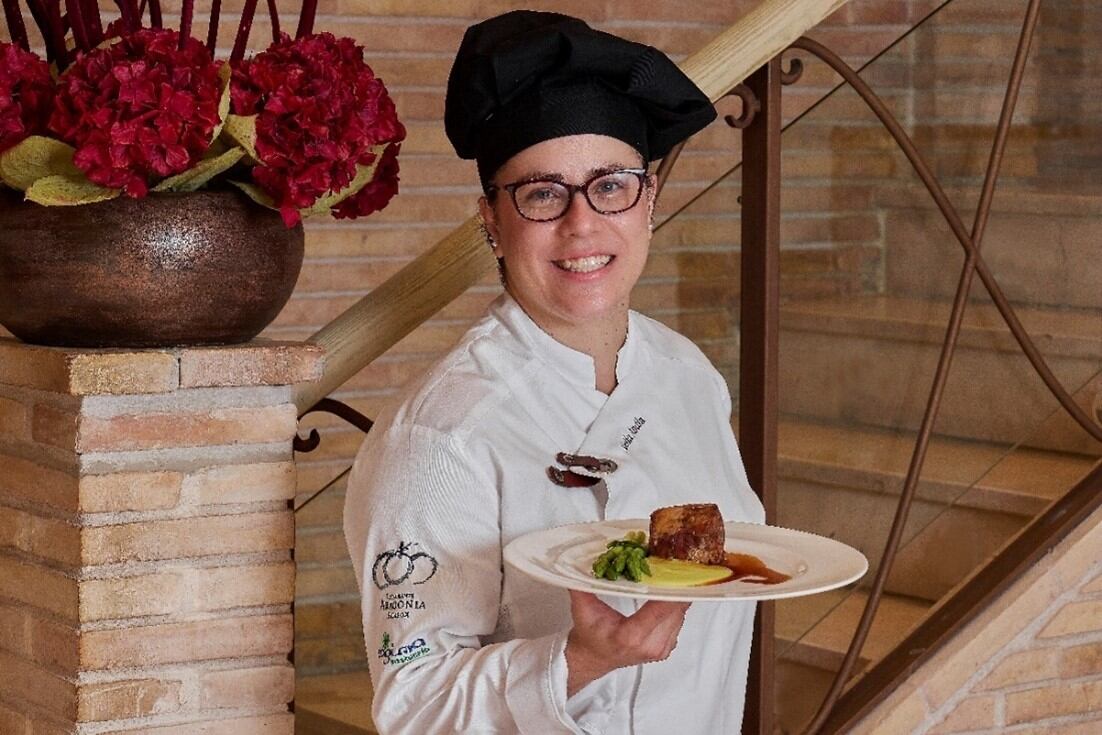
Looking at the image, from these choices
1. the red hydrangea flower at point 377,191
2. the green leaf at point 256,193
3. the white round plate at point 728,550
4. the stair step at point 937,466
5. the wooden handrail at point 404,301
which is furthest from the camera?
the stair step at point 937,466

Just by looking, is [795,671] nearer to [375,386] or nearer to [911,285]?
[911,285]

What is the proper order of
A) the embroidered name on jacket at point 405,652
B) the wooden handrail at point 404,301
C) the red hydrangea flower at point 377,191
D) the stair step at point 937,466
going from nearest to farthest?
the embroidered name on jacket at point 405,652
the red hydrangea flower at point 377,191
the wooden handrail at point 404,301
the stair step at point 937,466

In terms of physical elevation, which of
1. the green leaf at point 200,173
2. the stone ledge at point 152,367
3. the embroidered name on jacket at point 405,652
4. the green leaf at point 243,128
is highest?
the green leaf at point 243,128

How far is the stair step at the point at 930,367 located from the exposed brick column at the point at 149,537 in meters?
0.94

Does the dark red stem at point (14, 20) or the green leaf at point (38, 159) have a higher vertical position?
the dark red stem at point (14, 20)

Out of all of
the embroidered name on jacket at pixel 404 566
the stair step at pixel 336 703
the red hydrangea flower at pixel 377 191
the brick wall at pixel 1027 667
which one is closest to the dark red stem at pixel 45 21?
the red hydrangea flower at pixel 377 191

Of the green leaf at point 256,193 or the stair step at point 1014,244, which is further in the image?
the stair step at point 1014,244

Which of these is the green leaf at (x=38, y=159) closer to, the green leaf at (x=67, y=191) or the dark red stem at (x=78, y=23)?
the green leaf at (x=67, y=191)

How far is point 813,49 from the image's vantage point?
96.6 inches

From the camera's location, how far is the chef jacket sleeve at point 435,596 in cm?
175

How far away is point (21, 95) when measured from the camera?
5.98ft

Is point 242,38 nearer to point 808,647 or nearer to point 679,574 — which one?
point 679,574

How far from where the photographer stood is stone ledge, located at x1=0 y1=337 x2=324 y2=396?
1863mm

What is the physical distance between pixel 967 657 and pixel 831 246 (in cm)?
70
